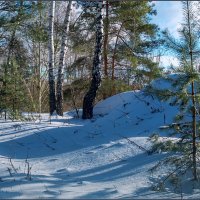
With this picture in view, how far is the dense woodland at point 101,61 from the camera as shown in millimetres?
5188

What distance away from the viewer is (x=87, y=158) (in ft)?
21.2

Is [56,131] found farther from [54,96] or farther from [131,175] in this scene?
[54,96]

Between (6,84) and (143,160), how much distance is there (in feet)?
21.0

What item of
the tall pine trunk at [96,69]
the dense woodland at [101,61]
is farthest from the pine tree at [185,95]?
the tall pine trunk at [96,69]

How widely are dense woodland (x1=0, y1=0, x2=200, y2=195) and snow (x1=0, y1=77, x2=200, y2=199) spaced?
0.59 m

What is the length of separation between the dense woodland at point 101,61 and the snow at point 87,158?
1.92ft

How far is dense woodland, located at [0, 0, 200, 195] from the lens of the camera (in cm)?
519

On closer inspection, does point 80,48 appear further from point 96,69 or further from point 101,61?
point 96,69

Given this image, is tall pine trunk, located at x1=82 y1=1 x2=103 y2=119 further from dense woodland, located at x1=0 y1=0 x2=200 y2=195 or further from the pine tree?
the pine tree

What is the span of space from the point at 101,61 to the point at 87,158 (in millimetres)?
11708

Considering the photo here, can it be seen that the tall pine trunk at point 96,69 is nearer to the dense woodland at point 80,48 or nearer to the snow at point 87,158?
the dense woodland at point 80,48

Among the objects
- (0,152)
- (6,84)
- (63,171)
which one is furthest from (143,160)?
(6,84)

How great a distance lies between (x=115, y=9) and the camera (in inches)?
714

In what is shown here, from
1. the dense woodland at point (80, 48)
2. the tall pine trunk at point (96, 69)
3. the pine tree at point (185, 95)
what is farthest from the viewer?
the dense woodland at point (80, 48)
